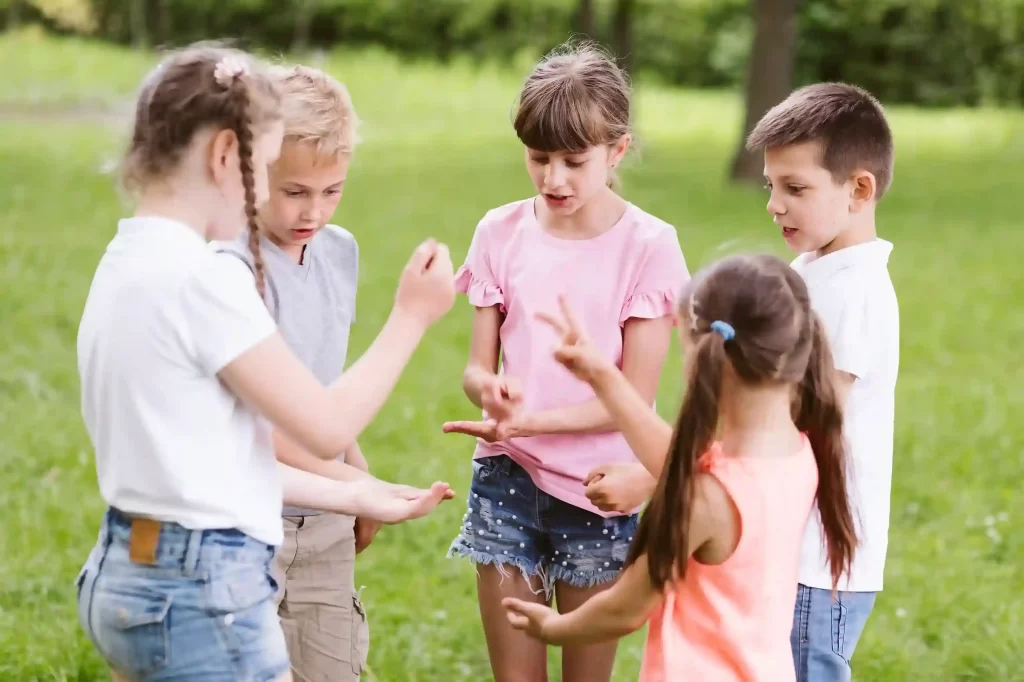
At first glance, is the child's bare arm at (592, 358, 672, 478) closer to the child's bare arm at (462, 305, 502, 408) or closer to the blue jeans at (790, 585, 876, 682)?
the blue jeans at (790, 585, 876, 682)

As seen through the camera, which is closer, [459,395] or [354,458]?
[354,458]

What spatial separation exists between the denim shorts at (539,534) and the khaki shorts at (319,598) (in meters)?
0.29

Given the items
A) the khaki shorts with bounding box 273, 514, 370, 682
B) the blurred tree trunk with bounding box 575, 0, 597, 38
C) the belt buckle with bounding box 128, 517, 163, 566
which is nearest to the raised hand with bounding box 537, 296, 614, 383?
the belt buckle with bounding box 128, 517, 163, 566

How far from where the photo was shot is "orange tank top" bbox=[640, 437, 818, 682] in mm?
2238

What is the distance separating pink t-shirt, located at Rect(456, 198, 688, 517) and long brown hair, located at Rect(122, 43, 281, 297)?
2.86 feet

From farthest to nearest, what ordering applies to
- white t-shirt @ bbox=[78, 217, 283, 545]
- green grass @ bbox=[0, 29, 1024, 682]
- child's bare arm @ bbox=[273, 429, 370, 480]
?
green grass @ bbox=[0, 29, 1024, 682]
child's bare arm @ bbox=[273, 429, 370, 480]
white t-shirt @ bbox=[78, 217, 283, 545]

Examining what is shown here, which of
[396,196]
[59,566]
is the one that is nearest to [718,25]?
[396,196]

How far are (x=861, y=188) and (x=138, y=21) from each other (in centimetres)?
3452

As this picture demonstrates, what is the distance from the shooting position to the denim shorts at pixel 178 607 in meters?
2.11

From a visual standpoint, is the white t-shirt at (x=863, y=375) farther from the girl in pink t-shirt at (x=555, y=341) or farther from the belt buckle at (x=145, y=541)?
the belt buckle at (x=145, y=541)

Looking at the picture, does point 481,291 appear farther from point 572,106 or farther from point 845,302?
point 845,302

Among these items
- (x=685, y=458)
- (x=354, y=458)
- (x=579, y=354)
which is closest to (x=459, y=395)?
(x=354, y=458)

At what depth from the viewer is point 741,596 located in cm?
226

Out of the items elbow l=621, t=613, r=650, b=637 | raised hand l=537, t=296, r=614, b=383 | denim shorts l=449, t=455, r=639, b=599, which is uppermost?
raised hand l=537, t=296, r=614, b=383
